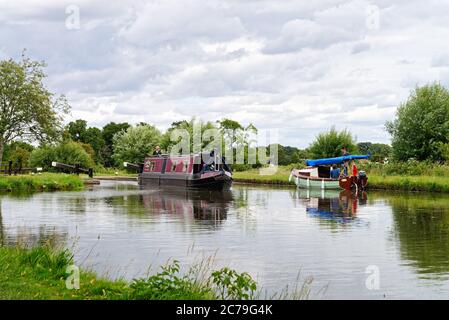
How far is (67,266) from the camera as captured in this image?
9.91 metres

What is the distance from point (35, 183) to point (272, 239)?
2538 cm

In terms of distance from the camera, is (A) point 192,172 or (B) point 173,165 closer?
(A) point 192,172

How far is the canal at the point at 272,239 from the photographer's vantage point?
35.9ft

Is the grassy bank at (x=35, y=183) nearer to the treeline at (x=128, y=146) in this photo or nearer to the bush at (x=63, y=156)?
the treeline at (x=128, y=146)

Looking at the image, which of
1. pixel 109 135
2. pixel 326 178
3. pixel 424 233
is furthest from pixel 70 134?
pixel 109 135

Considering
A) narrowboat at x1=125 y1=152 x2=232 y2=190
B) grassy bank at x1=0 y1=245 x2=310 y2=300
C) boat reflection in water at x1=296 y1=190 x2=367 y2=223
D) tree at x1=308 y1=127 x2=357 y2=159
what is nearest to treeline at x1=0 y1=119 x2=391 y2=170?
tree at x1=308 y1=127 x2=357 y2=159

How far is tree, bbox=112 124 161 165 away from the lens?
76.0 metres

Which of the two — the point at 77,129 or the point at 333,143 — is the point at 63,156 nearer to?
the point at 333,143

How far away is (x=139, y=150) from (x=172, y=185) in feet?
102

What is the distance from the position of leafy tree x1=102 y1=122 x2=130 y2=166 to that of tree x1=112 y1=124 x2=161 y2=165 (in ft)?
67.8

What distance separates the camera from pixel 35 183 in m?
38.1

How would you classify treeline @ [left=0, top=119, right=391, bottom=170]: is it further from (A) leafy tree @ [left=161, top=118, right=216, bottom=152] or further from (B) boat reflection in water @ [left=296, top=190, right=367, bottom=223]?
(B) boat reflection in water @ [left=296, top=190, right=367, bottom=223]
